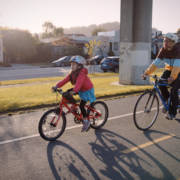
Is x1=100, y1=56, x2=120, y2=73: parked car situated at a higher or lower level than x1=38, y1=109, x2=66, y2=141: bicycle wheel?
higher

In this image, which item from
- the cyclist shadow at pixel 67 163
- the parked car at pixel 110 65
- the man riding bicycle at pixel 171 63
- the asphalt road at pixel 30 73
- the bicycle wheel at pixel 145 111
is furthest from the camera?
the parked car at pixel 110 65

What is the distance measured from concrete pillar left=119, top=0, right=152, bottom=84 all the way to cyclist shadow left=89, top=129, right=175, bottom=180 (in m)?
9.09

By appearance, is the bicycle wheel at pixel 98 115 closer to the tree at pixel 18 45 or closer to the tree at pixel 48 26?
the tree at pixel 18 45

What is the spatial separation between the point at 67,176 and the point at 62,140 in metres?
1.49

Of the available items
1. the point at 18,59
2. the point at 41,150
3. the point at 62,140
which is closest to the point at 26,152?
the point at 41,150

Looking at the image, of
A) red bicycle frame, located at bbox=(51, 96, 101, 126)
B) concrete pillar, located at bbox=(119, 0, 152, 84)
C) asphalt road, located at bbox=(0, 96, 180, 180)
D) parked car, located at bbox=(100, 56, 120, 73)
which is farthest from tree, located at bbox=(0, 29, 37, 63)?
red bicycle frame, located at bbox=(51, 96, 101, 126)

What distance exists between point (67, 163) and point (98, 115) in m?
1.91

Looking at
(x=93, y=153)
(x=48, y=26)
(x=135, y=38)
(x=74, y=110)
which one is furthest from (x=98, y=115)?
(x=48, y=26)

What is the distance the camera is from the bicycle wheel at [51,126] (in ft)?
16.5

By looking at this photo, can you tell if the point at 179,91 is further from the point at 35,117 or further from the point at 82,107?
the point at 35,117

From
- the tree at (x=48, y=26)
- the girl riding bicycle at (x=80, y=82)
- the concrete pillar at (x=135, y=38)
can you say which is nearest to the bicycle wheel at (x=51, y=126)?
the girl riding bicycle at (x=80, y=82)

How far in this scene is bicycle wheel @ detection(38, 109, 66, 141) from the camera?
5.04 metres

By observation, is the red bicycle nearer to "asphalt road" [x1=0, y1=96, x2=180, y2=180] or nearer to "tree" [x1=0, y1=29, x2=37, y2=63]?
"asphalt road" [x1=0, y1=96, x2=180, y2=180]

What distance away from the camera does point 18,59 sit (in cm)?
4334
